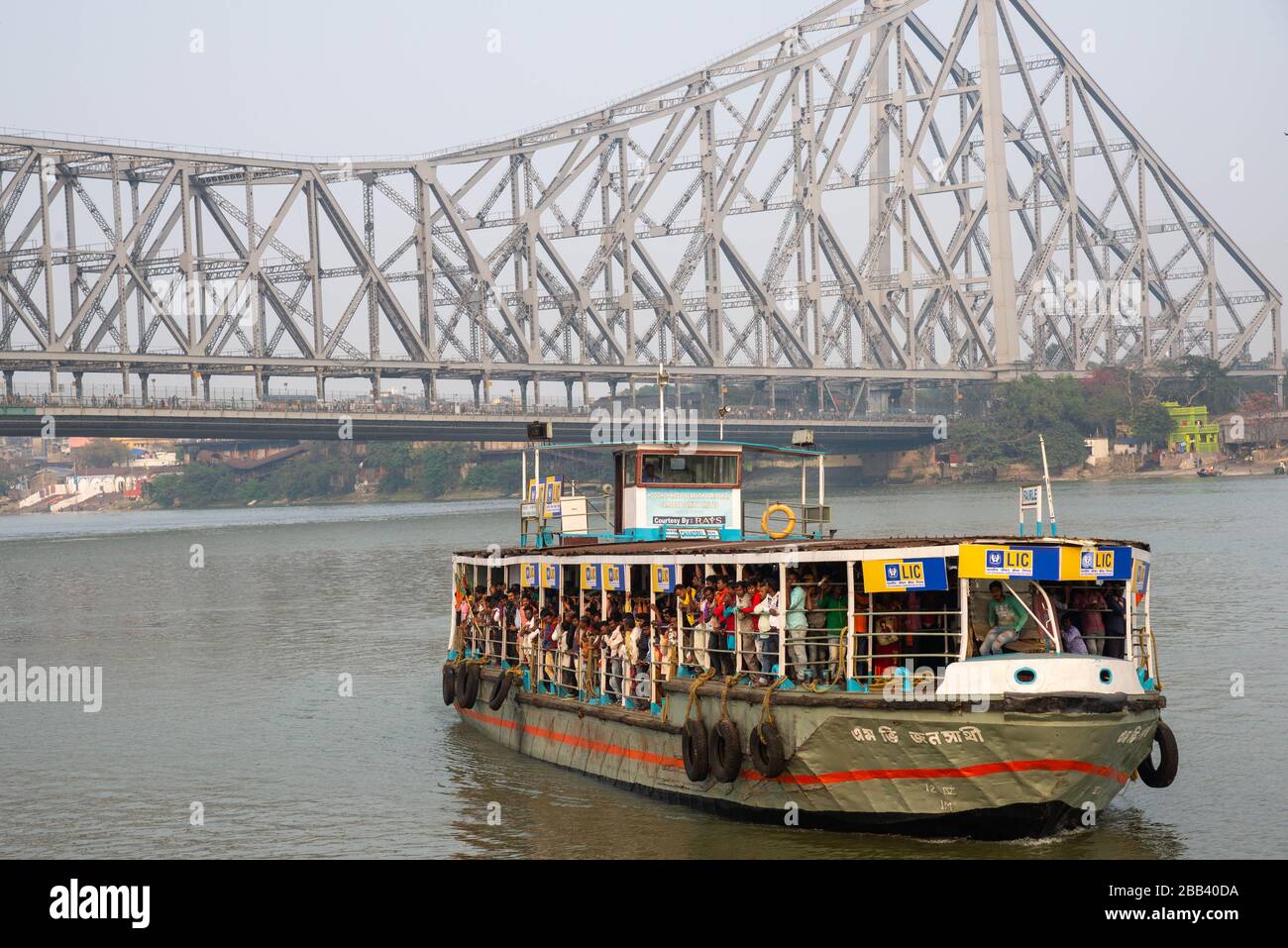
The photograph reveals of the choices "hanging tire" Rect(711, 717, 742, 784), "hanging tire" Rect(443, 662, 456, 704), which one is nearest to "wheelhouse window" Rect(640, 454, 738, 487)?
"hanging tire" Rect(443, 662, 456, 704)

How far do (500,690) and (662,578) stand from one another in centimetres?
506

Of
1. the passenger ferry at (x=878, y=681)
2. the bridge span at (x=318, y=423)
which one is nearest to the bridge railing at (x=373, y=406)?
the bridge span at (x=318, y=423)

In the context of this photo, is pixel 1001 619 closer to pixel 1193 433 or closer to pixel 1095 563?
pixel 1095 563

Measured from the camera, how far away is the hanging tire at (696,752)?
19469 millimetres

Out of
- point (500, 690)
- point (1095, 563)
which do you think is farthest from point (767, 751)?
point (500, 690)

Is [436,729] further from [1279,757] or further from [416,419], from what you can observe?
[416,419]

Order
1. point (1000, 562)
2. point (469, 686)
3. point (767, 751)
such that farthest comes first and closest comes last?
point (469, 686) < point (767, 751) < point (1000, 562)

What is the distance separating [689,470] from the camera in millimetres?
25750

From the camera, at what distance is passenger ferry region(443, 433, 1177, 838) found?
56.9 ft

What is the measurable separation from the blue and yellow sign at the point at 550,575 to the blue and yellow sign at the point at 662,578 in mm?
3072

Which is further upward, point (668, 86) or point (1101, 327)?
point (668, 86)
